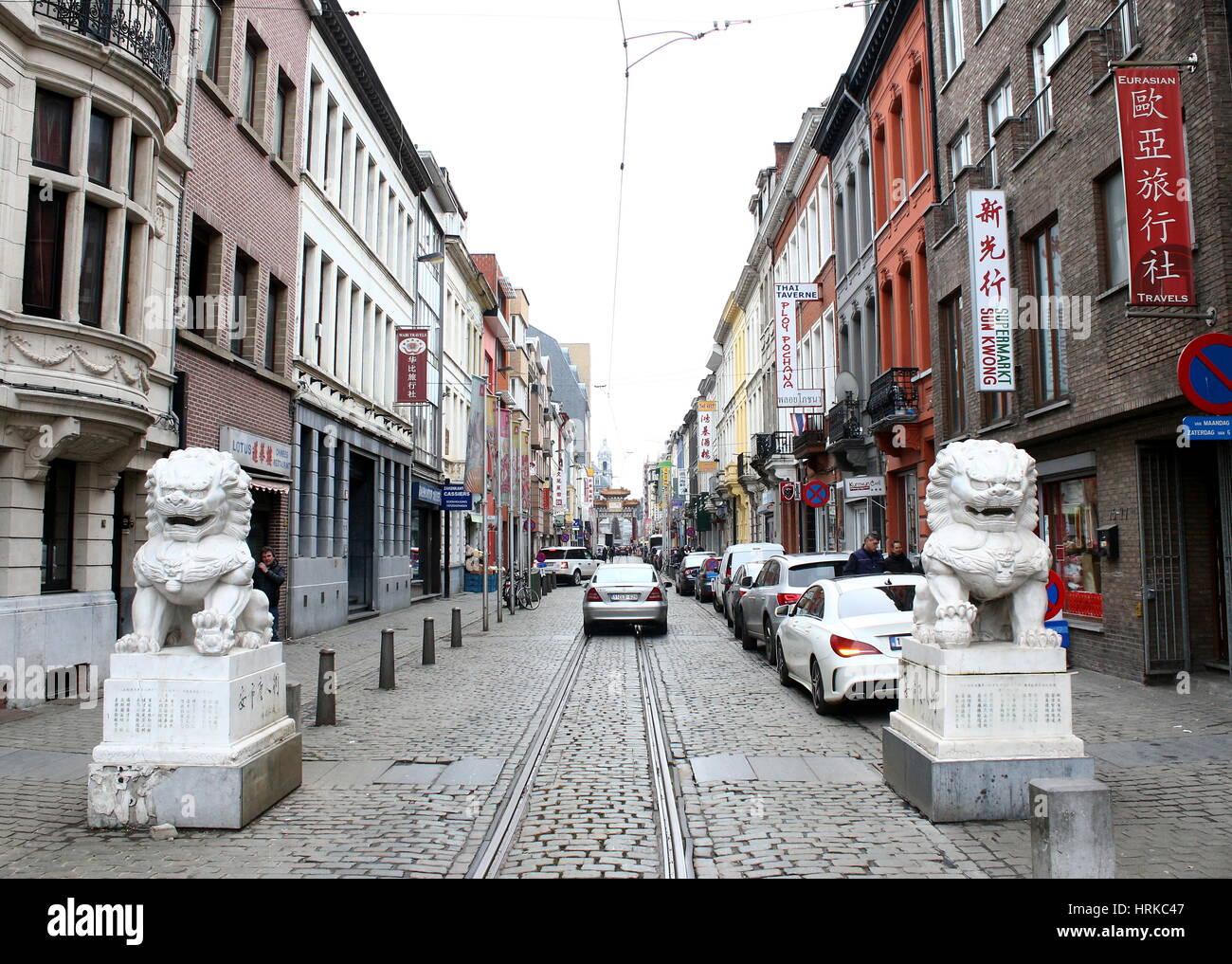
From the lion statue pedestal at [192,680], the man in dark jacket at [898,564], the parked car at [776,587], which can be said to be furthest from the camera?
the man in dark jacket at [898,564]

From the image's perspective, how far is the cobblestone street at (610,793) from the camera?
203 inches

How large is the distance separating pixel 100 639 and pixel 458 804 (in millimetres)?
7870

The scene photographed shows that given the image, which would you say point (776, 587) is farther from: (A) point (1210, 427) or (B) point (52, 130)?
(B) point (52, 130)

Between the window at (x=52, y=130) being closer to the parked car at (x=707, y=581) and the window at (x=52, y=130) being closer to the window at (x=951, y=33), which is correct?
the window at (x=951, y=33)

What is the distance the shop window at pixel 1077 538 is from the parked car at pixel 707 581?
16.0m

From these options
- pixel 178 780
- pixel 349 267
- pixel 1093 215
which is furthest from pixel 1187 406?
pixel 349 267

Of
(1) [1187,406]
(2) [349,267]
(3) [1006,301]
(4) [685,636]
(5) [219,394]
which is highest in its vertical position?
(2) [349,267]

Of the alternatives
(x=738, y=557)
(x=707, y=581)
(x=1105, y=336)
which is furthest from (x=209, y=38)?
(x=707, y=581)

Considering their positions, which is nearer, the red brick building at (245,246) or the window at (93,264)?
the window at (93,264)

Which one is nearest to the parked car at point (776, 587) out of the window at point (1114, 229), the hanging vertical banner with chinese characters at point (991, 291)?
the hanging vertical banner with chinese characters at point (991, 291)

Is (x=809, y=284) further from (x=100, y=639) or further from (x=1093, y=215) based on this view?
(x=100, y=639)

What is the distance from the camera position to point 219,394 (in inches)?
636

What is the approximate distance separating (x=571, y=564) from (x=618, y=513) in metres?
133

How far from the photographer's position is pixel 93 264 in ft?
40.0
